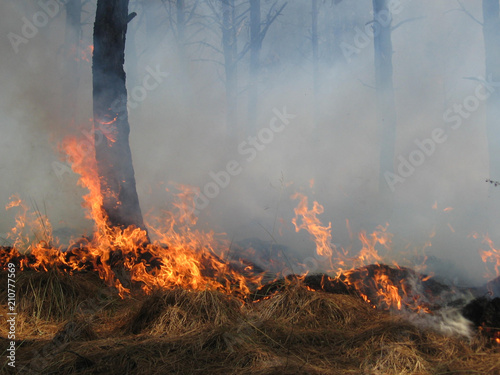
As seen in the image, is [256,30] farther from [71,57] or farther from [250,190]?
[250,190]

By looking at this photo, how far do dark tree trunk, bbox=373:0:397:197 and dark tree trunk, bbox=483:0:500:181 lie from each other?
229 centimetres

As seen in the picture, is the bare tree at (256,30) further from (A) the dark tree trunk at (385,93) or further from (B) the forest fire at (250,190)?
(A) the dark tree trunk at (385,93)

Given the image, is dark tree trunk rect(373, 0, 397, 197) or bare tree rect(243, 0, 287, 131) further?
bare tree rect(243, 0, 287, 131)

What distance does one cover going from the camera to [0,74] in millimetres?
8500

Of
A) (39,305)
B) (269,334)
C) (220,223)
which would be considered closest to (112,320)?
(39,305)

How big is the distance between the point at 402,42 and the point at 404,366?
11.7 meters

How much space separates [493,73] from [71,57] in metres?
13.7

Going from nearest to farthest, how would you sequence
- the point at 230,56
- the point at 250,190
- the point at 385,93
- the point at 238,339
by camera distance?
1. the point at 238,339
2. the point at 250,190
3. the point at 385,93
4. the point at 230,56

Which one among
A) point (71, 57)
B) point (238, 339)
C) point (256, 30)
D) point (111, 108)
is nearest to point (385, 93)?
point (256, 30)

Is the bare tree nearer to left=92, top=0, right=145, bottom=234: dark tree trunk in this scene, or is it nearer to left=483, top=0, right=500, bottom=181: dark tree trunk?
left=483, top=0, right=500, bottom=181: dark tree trunk

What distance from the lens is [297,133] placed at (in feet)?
39.5

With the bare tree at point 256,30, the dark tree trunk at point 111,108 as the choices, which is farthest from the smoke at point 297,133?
the dark tree trunk at point 111,108

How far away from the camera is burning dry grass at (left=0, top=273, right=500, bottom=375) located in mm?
2805

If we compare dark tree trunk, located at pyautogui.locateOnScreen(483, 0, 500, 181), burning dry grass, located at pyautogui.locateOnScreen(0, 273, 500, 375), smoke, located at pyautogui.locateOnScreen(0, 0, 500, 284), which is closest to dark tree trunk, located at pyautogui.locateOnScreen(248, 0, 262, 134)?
smoke, located at pyautogui.locateOnScreen(0, 0, 500, 284)
